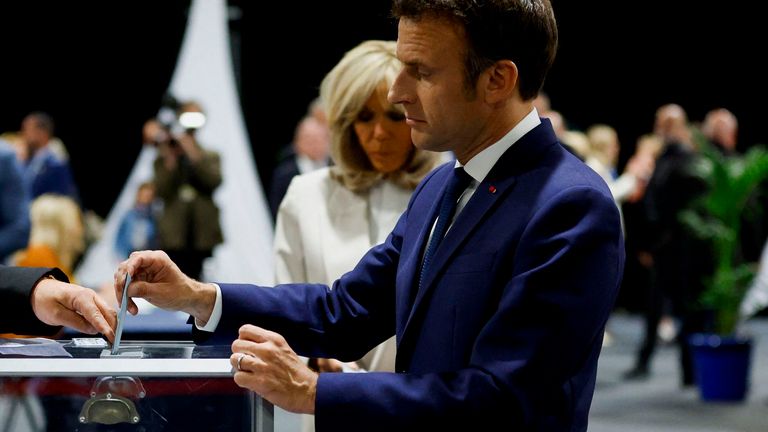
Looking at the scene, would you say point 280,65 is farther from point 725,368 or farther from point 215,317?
point 215,317

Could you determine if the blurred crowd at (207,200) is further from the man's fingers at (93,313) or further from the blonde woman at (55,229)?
the man's fingers at (93,313)

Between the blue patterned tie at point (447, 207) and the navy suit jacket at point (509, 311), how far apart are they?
47 millimetres

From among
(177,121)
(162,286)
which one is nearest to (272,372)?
(162,286)

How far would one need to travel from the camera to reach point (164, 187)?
6.91m

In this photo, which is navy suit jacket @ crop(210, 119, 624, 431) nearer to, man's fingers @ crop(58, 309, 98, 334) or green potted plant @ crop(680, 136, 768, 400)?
man's fingers @ crop(58, 309, 98, 334)

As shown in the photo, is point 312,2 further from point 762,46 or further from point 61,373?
point 61,373

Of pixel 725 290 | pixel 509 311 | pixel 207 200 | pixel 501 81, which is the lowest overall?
pixel 725 290

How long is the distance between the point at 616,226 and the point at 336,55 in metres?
10.9

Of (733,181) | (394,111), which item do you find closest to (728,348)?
(733,181)

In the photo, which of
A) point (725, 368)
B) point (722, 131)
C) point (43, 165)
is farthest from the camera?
point (722, 131)

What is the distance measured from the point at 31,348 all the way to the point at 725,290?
238 inches

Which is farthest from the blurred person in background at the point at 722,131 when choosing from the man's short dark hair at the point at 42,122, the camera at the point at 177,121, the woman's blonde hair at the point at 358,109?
the woman's blonde hair at the point at 358,109

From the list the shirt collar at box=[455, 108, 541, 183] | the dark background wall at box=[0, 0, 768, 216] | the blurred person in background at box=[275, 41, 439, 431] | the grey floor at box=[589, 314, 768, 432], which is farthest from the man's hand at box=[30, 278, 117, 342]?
the dark background wall at box=[0, 0, 768, 216]

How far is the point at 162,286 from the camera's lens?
2104 mm
